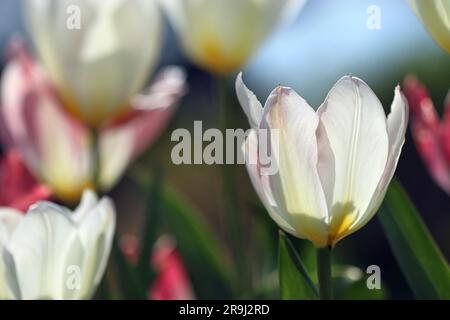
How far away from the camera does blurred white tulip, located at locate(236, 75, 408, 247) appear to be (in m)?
0.55

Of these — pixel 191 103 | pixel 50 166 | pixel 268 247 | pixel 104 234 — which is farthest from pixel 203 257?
pixel 191 103

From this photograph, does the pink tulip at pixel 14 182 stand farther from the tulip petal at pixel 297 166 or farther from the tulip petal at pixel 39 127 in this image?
the tulip petal at pixel 297 166

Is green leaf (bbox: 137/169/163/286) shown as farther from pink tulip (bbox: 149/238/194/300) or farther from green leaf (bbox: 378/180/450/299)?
green leaf (bbox: 378/180/450/299)

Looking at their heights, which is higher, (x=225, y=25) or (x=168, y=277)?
(x=225, y=25)

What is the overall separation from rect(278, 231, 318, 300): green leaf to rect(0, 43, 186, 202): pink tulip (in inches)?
12.8

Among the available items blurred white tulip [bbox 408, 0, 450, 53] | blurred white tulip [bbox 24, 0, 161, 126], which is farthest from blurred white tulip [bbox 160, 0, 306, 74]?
blurred white tulip [bbox 408, 0, 450, 53]

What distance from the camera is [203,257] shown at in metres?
0.90

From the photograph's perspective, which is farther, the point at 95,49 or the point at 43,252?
the point at 95,49

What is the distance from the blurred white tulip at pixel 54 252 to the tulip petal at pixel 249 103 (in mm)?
98

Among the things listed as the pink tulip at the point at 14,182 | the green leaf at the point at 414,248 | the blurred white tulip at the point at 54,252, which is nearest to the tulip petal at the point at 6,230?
the blurred white tulip at the point at 54,252

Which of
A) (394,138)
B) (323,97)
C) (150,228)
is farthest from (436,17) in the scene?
(323,97)

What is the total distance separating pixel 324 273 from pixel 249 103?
9 centimetres

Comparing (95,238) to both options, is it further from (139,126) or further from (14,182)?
(139,126)

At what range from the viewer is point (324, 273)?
1.80ft
